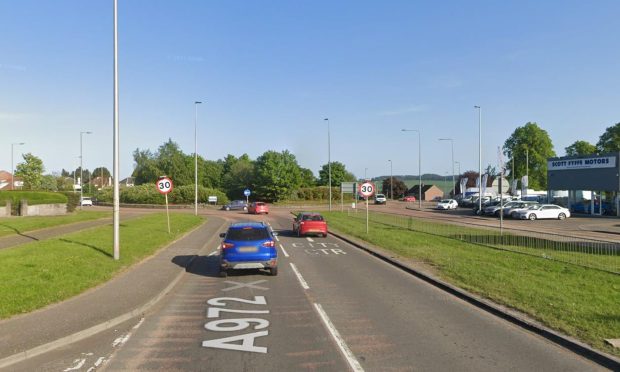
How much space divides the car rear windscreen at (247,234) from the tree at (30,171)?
237 ft

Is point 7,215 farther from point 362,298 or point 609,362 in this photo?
point 609,362

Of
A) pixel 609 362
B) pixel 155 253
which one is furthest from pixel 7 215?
pixel 609 362

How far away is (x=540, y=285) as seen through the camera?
1123cm

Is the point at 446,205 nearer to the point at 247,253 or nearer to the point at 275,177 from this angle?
the point at 275,177

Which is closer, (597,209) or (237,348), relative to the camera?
(237,348)

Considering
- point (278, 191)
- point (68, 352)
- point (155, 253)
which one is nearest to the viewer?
point (68, 352)

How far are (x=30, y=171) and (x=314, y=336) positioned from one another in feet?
262

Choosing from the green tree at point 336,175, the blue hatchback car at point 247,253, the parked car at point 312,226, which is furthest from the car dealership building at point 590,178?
the green tree at point 336,175

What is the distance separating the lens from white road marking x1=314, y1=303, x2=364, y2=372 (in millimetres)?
6234

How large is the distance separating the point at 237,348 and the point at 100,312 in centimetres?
317

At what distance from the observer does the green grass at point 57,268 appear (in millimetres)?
9338

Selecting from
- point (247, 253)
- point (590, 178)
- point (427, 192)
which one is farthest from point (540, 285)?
point (427, 192)

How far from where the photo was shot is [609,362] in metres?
6.26

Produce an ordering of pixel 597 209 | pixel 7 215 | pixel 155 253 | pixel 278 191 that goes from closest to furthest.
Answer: pixel 155 253 < pixel 7 215 < pixel 597 209 < pixel 278 191
